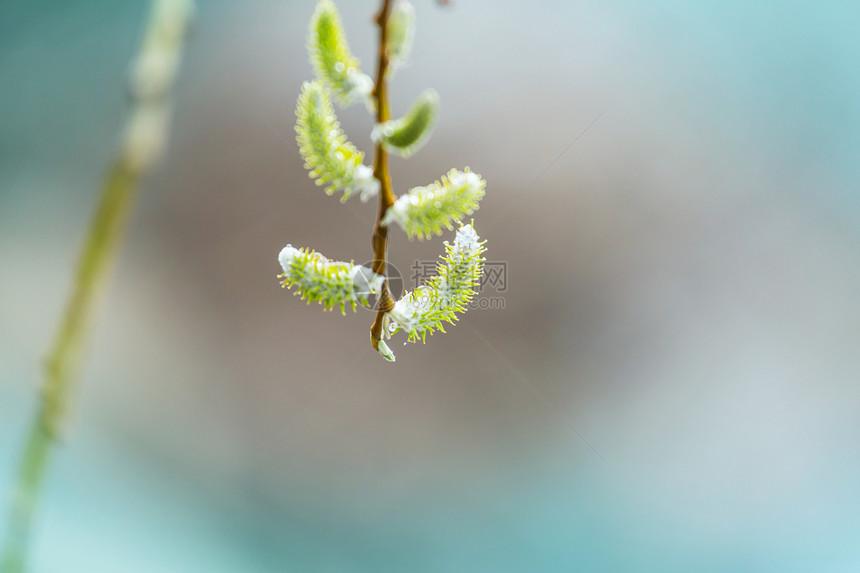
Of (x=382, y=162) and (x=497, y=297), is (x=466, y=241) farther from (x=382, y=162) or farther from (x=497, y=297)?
(x=497, y=297)

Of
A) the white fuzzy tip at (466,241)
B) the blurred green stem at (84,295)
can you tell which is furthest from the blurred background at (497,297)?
the white fuzzy tip at (466,241)

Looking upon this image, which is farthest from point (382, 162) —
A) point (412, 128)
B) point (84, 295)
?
point (84, 295)

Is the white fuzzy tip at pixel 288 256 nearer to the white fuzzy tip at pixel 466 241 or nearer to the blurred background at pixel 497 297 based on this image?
the white fuzzy tip at pixel 466 241

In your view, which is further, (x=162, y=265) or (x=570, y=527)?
(x=162, y=265)

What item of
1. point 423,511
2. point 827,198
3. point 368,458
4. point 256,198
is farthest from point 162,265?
point 827,198

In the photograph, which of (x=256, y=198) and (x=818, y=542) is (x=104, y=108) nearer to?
(x=256, y=198)

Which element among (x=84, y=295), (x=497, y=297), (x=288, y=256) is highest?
(x=497, y=297)
